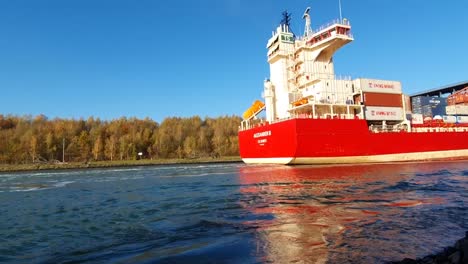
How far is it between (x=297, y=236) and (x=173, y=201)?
569cm

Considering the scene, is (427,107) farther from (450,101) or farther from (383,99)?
(383,99)

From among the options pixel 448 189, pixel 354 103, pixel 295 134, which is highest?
pixel 354 103

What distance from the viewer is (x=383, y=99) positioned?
104 feet

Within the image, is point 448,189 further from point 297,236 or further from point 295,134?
point 295,134

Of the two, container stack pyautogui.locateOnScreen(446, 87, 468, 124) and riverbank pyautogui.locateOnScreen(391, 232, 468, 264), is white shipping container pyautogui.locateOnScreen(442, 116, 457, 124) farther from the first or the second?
riverbank pyautogui.locateOnScreen(391, 232, 468, 264)

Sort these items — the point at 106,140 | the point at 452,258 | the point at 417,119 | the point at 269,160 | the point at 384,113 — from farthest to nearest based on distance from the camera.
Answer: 1. the point at 106,140
2. the point at 417,119
3. the point at 384,113
4. the point at 269,160
5. the point at 452,258

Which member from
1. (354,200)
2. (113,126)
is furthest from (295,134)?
(113,126)

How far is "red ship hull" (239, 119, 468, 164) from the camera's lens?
26.5m

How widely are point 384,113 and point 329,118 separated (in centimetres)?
726

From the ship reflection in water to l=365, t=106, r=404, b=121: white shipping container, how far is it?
19.0 metres

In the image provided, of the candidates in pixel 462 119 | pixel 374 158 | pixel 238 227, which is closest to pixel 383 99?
pixel 374 158

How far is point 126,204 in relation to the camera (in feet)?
34.3

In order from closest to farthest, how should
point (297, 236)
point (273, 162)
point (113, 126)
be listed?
point (297, 236) → point (273, 162) → point (113, 126)

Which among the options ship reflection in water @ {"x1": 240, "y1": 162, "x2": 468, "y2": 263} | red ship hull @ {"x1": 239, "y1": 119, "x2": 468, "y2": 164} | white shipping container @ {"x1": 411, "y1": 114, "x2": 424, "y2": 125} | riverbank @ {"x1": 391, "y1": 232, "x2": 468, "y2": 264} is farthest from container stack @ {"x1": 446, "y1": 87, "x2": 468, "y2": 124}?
riverbank @ {"x1": 391, "y1": 232, "x2": 468, "y2": 264}
